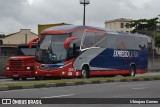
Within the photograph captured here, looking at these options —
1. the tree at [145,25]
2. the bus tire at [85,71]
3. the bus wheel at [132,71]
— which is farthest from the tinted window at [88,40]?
the tree at [145,25]

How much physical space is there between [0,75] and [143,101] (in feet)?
84.0

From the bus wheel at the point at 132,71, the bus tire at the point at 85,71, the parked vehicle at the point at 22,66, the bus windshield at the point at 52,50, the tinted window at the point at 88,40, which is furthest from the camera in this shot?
the bus wheel at the point at 132,71

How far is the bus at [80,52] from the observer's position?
28.5 metres

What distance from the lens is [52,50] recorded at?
2850 centimetres

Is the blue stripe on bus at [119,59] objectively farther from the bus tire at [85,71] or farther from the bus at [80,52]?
the bus tire at [85,71]

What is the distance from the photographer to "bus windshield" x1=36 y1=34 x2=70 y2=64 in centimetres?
2844

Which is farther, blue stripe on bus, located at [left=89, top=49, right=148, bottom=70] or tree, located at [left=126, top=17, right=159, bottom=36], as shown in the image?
tree, located at [left=126, top=17, right=159, bottom=36]

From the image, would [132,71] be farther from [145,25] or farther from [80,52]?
[145,25]

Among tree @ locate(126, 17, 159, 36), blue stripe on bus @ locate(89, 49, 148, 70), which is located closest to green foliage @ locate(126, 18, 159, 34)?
tree @ locate(126, 17, 159, 36)

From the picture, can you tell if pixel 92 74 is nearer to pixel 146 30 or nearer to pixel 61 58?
pixel 61 58

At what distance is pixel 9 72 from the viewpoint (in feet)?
100

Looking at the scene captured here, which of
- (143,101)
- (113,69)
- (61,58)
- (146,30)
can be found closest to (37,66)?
(61,58)

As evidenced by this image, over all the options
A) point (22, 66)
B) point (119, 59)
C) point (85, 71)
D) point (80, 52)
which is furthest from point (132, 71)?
point (22, 66)

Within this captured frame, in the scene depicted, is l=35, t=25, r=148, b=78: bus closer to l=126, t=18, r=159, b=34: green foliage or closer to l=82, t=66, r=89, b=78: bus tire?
l=82, t=66, r=89, b=78: bus tire
